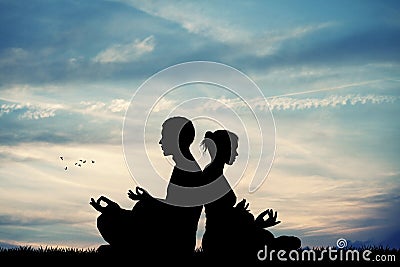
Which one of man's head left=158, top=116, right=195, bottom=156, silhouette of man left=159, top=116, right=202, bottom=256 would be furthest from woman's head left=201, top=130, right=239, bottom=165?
man's head left=158, top=116, right=195, bottom=156

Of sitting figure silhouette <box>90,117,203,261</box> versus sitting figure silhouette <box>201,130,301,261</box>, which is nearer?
sitting figure silhouette <box>90,117,203,261</box>

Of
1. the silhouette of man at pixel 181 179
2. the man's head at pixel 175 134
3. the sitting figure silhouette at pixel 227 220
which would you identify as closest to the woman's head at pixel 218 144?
the sitting figure silhouette at pixel 227 220

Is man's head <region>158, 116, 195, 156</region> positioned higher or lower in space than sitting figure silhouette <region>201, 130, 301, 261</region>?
higher

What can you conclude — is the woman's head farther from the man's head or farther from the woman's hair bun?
the man's head

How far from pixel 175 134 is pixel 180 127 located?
0.21 meters

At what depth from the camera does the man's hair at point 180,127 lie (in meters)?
16.0

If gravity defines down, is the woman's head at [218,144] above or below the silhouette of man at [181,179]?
above

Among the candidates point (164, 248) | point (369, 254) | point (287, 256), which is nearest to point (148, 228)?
point (164, 248)

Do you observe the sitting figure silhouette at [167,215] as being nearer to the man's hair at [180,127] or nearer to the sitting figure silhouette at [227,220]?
the man's hair at [180,127]

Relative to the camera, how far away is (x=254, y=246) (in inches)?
677

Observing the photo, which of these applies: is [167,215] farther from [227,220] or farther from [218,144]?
[218,144]

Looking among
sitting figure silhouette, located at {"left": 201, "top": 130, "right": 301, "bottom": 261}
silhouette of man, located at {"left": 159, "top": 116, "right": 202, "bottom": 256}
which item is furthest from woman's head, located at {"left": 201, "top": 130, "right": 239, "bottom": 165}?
silhouette of man, located at {"left": 159, "top": 116, "right": 202, "bottom": 256}

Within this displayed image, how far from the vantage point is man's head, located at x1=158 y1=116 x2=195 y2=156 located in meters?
16.0

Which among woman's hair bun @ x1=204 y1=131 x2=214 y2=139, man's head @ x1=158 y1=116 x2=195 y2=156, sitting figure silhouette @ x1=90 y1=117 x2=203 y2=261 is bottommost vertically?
sitting figure silhouette @ x1=90 y1=117 x2=203 y2=261
